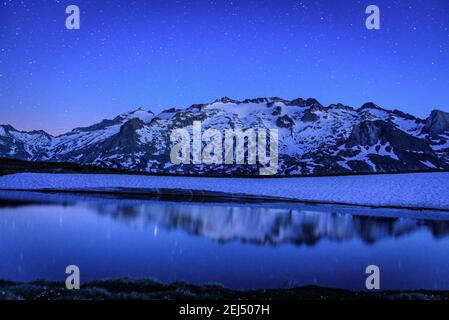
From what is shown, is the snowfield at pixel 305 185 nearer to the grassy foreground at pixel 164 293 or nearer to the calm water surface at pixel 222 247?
the calm water surface at pixel 222 247

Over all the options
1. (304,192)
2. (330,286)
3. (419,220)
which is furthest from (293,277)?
(304,192)

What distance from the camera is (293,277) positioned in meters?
12.8

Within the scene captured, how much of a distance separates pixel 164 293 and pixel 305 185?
122ft

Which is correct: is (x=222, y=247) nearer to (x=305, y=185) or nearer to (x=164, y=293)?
(x=164, y=293)

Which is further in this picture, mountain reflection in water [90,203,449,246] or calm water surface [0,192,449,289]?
mountain reflection in water [90,203,449,246]

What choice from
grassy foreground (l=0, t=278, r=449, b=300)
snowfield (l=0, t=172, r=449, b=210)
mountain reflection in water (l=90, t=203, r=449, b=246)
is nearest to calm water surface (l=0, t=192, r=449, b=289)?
mountain reflection in water (l=90, t=203, r=449, b=246)

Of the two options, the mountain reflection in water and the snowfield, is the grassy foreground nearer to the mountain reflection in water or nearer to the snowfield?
the mountain reflection in water

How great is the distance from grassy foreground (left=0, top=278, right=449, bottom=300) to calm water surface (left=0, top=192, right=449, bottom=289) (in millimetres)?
969

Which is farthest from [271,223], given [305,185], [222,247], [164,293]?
[305,185]

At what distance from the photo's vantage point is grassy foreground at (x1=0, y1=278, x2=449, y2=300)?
942 cm

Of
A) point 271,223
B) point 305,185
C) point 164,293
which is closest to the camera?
point 164,293

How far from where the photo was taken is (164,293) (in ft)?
32.9

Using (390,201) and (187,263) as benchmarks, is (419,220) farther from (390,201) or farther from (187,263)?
(187,263)
